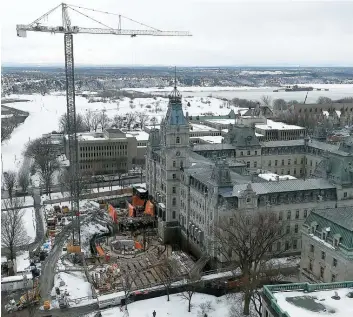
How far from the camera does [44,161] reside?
99688mm

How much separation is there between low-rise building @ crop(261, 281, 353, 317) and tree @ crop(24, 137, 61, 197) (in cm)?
6626

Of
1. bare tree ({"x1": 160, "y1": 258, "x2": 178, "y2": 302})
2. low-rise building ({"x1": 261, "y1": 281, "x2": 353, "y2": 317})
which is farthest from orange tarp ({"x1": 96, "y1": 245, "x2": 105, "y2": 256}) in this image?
low-rise building ({"x1": 261, "y1": 281, "x2": 353, "y2": 317})

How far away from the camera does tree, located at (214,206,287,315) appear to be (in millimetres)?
44750

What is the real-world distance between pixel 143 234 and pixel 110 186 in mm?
28458

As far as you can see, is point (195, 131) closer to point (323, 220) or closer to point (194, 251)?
point (194, 251)

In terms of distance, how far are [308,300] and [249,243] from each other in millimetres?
18477

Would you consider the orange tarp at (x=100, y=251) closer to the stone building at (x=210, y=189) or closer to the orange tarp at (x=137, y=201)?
the stone building at (x=210, y=189)

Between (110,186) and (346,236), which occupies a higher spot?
(346,236)

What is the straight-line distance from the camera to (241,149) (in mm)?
90938

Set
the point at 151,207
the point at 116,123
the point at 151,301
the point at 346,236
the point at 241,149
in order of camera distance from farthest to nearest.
→ the point at 116,123, the point at 241,149, the point at 151,207, the point at 151,301, the point at 346,236

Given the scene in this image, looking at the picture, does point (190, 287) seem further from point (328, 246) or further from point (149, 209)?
point (149, 209)

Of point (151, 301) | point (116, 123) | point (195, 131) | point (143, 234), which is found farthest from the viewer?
point (116, 123)

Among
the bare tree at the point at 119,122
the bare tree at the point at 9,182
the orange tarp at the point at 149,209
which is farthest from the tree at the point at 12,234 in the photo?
the bare tree at the point at 119,122

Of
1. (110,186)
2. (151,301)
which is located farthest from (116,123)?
(151,301)
